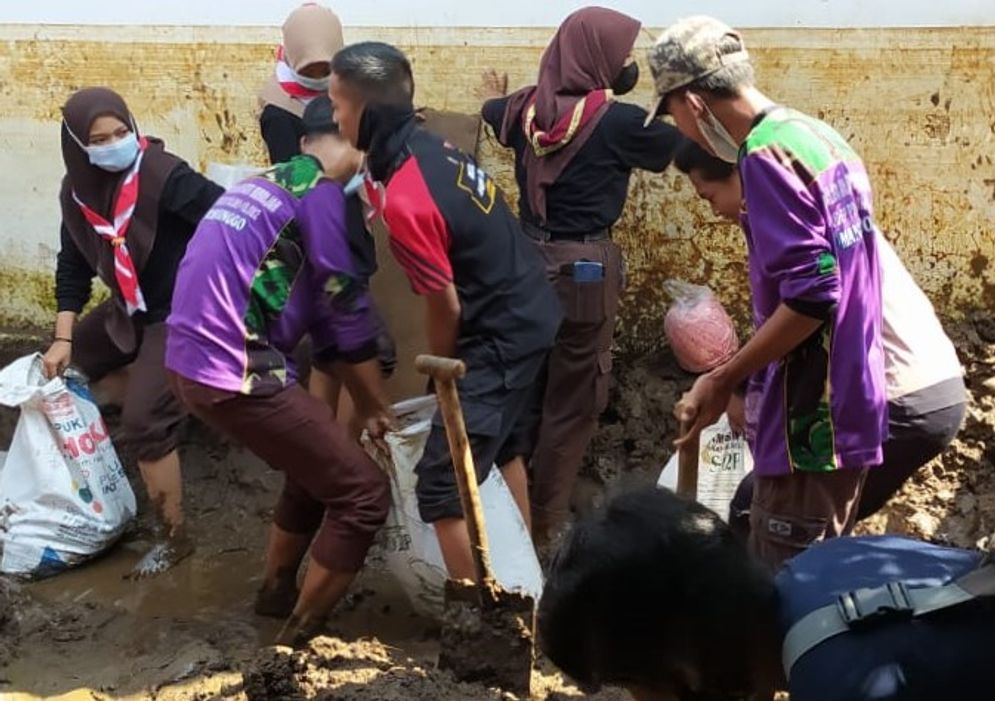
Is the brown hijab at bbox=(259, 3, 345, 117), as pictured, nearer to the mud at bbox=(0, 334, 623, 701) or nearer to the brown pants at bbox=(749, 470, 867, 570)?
the mud at bbox=(0, 334, 623, 701)

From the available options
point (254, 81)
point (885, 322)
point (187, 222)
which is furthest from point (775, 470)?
point (254, 81)

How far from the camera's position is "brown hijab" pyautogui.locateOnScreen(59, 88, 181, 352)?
5062 millimetres

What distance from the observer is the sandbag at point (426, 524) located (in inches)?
171

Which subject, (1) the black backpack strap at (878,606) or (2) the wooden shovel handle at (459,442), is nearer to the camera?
(1) the black backpack strap at (878,606)

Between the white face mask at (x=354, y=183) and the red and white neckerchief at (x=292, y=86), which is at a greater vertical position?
the red and white neckerchief at (x=292, y=86)

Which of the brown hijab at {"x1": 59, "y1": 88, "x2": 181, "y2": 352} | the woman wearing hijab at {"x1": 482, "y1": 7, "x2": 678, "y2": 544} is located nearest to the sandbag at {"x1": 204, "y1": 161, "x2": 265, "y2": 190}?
the brown hijab at {"x1": 59, "y1": 88, "x2": 181, "y2": 352}

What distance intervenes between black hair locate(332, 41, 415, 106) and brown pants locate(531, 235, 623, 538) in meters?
1.03

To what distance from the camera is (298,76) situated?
17.4 ft

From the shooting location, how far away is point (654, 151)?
191 inches

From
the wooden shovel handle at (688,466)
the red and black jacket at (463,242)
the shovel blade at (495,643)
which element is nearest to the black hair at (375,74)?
→ the red and black jacket at (463,242)

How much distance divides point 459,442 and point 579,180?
1.44m

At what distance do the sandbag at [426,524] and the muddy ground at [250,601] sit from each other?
0.29 meters

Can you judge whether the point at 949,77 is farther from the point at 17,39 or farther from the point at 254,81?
the point at 17,39

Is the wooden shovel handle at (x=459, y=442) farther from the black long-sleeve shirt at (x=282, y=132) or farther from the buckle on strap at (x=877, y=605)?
the buckle on strap at (x=877, y=605)
